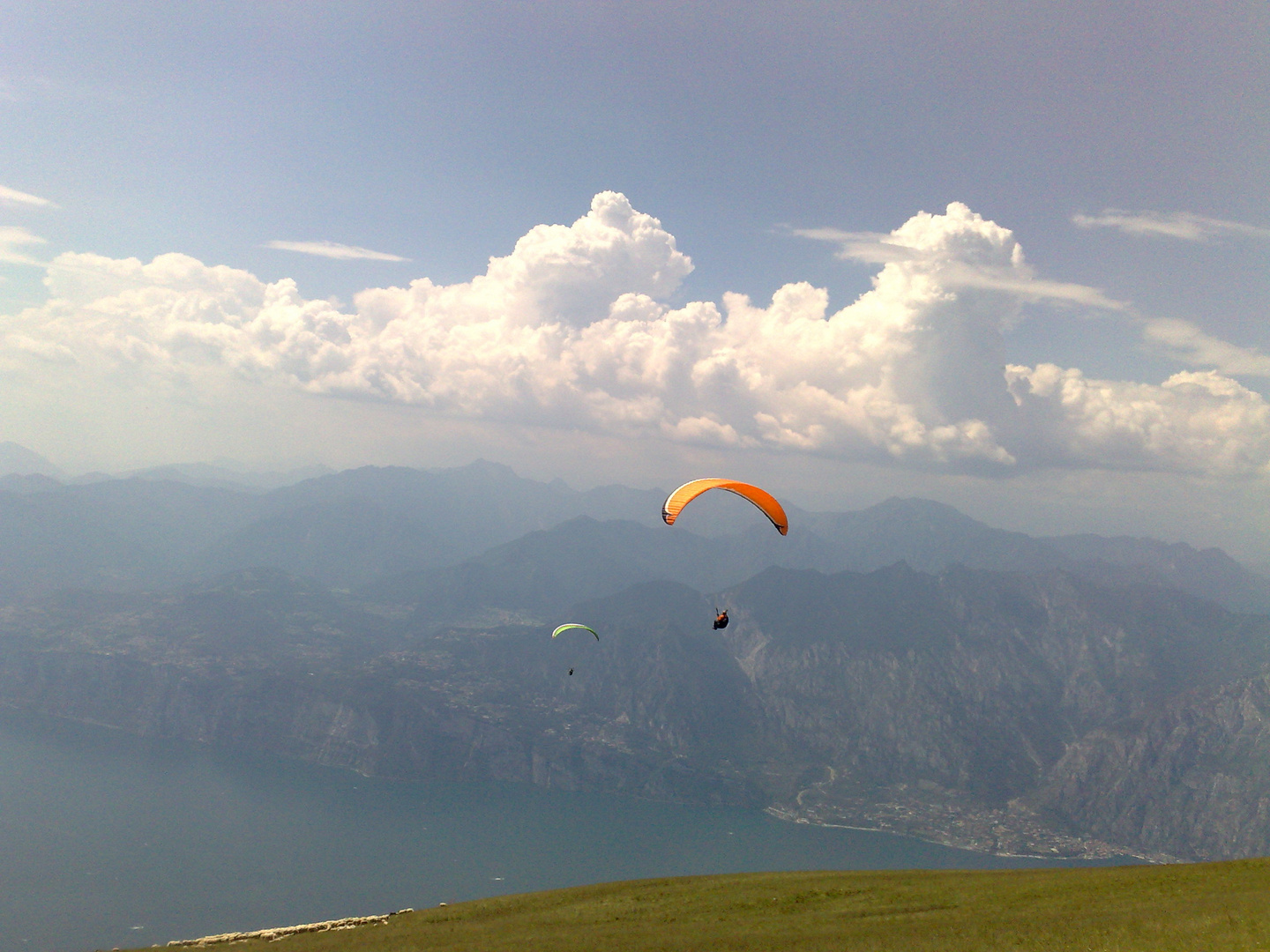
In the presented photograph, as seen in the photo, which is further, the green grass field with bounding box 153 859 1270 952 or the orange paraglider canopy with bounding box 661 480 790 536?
the orange paraglider canopy with bounding box 661 480 790 536

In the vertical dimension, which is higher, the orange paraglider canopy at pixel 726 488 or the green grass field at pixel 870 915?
the orange paraglider canopy at pixel 726 488

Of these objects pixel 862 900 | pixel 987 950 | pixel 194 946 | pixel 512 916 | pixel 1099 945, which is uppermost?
pixel 1099 945

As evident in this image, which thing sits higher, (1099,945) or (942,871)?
(1099,945)

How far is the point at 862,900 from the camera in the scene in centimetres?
5938

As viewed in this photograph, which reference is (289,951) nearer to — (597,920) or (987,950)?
(597,920)

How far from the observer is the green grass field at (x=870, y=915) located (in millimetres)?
41312

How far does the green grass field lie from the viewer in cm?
4131

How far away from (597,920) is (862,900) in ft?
79.5

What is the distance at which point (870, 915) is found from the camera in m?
54.7

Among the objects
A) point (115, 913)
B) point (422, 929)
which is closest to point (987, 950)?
point (422, 929)

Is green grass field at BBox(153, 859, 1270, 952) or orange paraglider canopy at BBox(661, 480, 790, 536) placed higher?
orange paraglider canopy at BBox(661, 480, 790, 536)

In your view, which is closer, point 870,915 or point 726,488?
point 870,915

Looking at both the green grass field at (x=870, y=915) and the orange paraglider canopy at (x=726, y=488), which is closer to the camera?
the green grass field at (x=870, y=915)

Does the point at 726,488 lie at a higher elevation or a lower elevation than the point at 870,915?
higher
